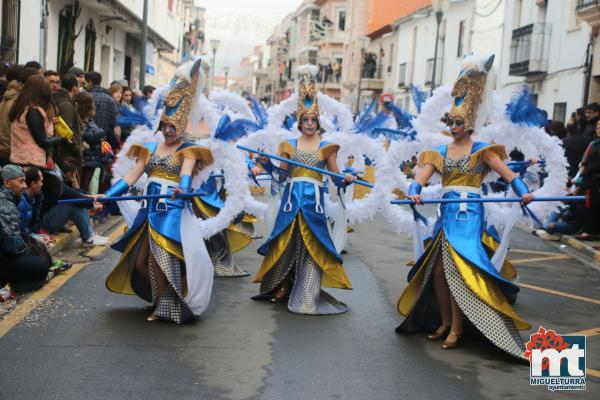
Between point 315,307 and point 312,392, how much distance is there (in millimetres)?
Result: 2388

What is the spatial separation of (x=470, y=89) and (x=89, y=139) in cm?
627

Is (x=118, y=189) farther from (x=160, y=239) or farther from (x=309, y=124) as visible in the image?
(x=309, y=124)

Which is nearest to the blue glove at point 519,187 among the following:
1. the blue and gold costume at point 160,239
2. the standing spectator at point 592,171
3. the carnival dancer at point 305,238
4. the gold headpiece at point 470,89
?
the gold headpiece at point 470,89

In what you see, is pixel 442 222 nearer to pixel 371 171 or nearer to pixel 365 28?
pixel 371 171

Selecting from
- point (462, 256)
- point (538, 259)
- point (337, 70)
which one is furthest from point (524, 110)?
point (337, 70)

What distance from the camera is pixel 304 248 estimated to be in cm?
812

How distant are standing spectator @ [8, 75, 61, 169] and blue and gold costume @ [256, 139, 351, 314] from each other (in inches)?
103

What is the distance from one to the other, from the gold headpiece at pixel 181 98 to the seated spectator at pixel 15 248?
1.45 metres

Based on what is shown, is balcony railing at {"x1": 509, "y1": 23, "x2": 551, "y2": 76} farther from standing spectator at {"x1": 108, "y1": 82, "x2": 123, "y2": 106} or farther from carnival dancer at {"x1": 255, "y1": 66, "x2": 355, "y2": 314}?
carnival dancer at {"x1": 255, "y1": 66, "x2": 355, "y2": 314}

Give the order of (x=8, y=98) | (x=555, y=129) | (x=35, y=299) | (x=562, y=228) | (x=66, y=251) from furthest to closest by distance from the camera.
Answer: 1. (x=555, y=129)
2. (x=562, y=228)
3. (x=66, y=251)
4. (x=8, y=98)
5. (x=35, y=299)

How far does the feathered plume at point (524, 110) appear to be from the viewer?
25.5ft

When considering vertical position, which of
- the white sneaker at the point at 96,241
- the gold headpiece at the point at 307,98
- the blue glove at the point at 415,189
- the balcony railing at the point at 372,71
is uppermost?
the balcony railing at the point at 372,71

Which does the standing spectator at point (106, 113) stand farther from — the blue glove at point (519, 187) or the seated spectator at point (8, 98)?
the blue glove at point (519, 187)

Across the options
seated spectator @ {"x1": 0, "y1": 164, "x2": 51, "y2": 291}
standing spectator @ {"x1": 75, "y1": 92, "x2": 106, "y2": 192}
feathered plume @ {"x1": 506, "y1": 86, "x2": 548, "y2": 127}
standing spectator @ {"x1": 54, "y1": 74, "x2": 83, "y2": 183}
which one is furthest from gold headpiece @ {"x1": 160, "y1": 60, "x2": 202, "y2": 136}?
standing spectator @ {"x1": 75, "y1": 92, "x2": 106, "y2": 192}
